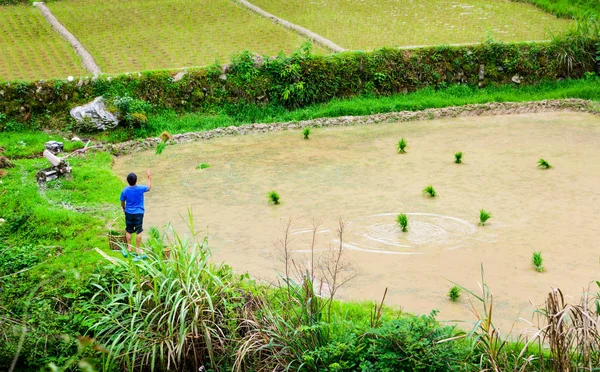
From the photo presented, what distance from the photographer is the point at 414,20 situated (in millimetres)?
20312

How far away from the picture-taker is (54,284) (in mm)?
7309

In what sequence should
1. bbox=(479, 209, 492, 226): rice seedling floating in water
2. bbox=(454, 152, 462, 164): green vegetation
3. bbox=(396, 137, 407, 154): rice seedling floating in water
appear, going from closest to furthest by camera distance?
bbox=(479, 209, 492, 226): rice seedling floating in water → bbox=(454, 152, 462, 164): green vegetation → bbox=(396, 137, 407, 154): rice seedling floating in water

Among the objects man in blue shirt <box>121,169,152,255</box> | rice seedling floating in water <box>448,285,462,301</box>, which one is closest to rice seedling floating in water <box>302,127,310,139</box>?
man in blue shirt <box>121,169,152,255</box>

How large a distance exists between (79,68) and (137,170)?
507 centimetres

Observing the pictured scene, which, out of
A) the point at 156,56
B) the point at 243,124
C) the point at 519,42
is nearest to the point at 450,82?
the point at 519,42

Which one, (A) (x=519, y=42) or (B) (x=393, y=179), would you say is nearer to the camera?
(B) (x=393, y=179)

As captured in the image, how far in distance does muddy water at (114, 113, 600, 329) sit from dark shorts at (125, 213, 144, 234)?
43.8 inches

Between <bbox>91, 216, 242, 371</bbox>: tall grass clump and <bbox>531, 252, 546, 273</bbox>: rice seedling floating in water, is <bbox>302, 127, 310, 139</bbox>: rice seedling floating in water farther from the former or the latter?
<bbox>91, 216, 242, 371</bbox>: tall grass clump

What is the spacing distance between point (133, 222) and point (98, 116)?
20.8ft

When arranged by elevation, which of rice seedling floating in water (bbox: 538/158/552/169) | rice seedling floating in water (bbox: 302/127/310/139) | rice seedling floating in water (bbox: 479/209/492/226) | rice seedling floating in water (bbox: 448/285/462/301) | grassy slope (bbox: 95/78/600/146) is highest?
grassy slope (bbox: 95/78/600/146)

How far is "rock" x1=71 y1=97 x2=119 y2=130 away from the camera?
13.8m

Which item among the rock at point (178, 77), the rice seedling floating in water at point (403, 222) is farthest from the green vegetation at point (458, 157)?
the rock at point (178, 77)

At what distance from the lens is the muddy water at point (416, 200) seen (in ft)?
26.3

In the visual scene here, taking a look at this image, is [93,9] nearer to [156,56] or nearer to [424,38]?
[156,56]
